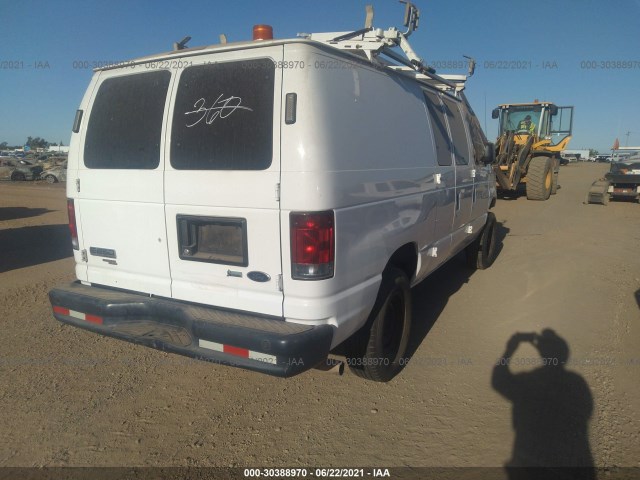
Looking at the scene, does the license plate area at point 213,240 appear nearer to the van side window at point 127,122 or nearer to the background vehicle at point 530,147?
the van side window at point 127,122

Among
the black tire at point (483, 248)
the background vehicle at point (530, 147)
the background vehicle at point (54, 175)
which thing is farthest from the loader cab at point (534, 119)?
the background vehicle at point (54, 175)

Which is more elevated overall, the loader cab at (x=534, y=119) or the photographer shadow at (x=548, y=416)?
the loader cab at (x=534, y=119)

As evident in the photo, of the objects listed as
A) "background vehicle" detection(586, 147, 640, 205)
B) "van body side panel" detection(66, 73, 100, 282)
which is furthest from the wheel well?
"background vehicle" detection(586, 147, 640, 205)

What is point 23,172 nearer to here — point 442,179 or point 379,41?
point 442,179

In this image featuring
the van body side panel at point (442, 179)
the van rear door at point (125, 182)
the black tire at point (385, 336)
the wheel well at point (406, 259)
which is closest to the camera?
the van rear door at point (125, 182)

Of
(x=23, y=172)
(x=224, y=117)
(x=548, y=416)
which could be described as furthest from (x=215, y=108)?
(x=23, y=172)

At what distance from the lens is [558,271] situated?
6438 mm

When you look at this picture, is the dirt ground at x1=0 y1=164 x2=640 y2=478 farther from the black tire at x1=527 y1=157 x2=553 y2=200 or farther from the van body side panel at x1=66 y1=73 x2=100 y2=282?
the black tire at x1=527 y1=157 x2=553 y2=200

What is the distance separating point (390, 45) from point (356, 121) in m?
0.72

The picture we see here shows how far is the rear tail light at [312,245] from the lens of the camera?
2418 mm

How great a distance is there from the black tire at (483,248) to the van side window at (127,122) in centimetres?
490

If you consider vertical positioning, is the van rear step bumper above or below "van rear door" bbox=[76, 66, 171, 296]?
below

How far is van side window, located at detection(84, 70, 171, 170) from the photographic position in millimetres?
2936

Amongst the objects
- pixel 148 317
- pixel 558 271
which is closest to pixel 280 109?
pixel 148 317
